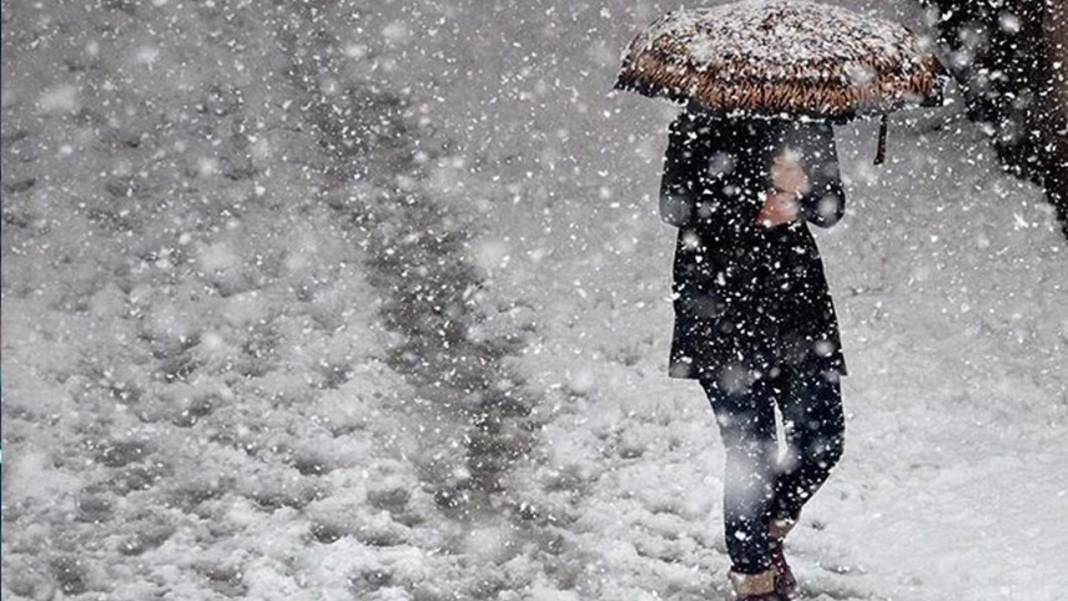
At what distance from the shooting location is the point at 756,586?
4.44 m

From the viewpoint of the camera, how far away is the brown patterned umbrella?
396cm

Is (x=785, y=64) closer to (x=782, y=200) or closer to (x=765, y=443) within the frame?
(x=782, y=200)

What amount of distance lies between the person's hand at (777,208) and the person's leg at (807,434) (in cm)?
47

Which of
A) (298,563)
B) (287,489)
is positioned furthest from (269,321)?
(298,563)

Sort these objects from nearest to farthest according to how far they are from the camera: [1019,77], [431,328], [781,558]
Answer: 1. [781,558]
2. [431,328]
3. [1019,77]

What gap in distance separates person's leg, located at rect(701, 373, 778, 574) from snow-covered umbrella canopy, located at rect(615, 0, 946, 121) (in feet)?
2.91

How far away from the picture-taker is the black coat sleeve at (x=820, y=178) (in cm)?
412

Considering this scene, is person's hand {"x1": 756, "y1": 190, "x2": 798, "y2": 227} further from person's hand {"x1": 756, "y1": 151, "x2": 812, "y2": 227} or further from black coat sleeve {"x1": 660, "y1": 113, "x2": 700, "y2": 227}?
black coat sleeve {"x1": 660, "y1": 113, "x2": 700, "y2": 227}

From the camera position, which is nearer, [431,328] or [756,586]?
[756,586]

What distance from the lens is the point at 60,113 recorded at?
834cm

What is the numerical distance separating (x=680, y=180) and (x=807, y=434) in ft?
2.96

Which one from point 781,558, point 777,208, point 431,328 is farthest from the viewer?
point 431,328

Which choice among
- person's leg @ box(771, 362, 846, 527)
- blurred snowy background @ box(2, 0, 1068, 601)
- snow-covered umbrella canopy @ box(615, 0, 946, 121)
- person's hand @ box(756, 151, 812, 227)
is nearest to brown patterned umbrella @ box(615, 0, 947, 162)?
snow-covered umbrella canopy @ box(615, 0, 946, 121)

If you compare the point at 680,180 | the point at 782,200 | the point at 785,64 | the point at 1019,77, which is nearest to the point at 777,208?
the point at 782,200
